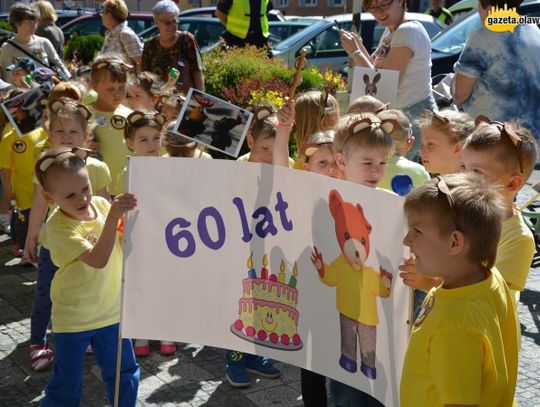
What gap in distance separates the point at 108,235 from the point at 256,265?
0.63 meters

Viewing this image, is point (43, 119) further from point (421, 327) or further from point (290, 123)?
point (421, 327)

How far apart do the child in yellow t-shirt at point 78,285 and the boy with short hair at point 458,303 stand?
1.57 m

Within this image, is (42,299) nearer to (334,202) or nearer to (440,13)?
(334,202)

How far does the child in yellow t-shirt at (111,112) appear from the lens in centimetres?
543

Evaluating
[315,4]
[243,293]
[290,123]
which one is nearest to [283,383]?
[243,293]

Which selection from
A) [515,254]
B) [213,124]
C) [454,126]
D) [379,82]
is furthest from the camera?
[379,82]

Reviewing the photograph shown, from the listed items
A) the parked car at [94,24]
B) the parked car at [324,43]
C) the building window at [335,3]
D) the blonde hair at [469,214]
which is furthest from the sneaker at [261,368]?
the building window at [335,3]

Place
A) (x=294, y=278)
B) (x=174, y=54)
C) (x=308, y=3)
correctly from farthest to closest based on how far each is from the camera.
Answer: (x=308, y=3) → (x=174, y=54) → (x=294, y=278)

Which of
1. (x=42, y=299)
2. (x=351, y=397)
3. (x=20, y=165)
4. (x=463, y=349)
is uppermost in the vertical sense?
(x=463, y=349)

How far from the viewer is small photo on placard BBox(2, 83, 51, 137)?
5.14 metres

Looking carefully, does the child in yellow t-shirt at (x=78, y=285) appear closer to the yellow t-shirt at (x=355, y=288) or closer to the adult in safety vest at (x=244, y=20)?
the yellow t-shirt at (x=355, y=288)

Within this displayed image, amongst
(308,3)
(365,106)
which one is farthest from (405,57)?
(308,3)

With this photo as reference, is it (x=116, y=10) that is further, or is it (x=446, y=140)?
(x=116, y=10)

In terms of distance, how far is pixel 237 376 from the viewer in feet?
14.8
